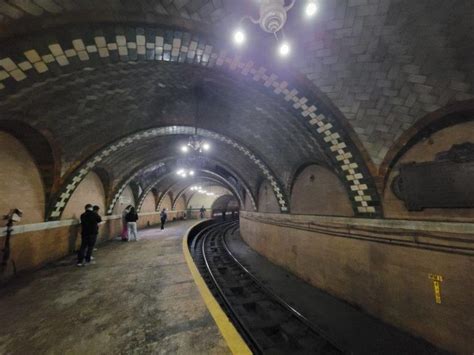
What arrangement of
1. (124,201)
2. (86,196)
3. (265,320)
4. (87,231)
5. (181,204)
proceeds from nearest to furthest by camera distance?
(265,320)
(87,231)
(86,196)
(124,201)
(181,204)

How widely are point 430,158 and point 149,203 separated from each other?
669 inches

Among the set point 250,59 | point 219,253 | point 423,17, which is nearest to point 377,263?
point 423,17

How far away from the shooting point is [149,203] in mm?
16438

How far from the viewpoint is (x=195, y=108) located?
6.22 metres

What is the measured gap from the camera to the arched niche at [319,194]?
5559 millimetres

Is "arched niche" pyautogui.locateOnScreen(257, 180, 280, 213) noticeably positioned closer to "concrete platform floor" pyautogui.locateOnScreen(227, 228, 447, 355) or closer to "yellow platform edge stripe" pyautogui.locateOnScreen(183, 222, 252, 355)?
"concrete platform floor" pyautogui.locateOnScreen(227, 228, 447, 355)

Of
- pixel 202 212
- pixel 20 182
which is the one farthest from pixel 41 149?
pixel 202 212

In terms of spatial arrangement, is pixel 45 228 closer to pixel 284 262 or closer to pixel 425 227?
pixel 284 262

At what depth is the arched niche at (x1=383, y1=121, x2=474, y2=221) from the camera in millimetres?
3373

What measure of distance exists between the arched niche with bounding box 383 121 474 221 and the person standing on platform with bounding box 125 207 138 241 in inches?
381

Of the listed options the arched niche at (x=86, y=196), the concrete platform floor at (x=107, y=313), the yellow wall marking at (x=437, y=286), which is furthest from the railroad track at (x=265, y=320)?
the arched niche at (x=86, y=196)

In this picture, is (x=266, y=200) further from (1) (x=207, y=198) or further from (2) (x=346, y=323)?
(1) (x=207, y=198)

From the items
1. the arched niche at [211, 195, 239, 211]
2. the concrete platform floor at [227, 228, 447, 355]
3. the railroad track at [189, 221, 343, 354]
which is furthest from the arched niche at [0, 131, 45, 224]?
the arched niche at [211, 195, 239, 211]

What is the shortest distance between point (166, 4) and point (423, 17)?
11.5ft
